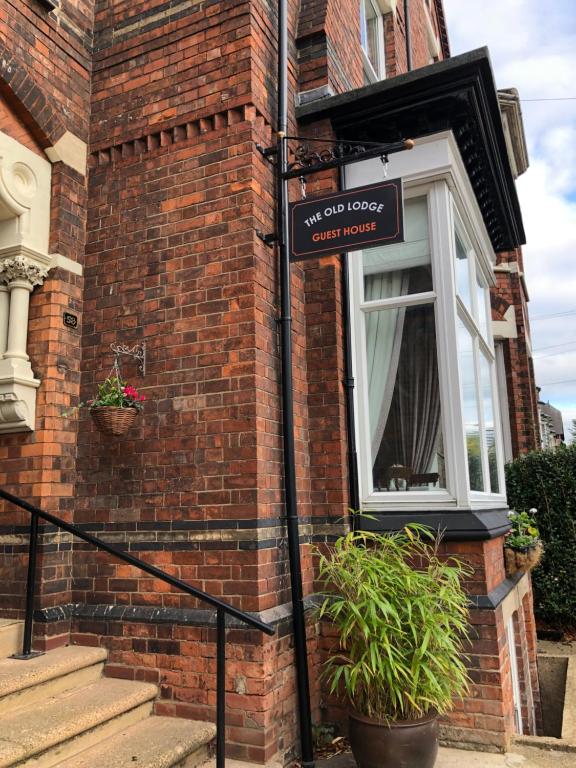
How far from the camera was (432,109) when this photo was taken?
16.5ft

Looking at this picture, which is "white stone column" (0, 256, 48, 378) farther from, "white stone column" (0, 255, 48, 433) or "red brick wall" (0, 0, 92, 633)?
"red brick wall" (0, 0, 92, 633)

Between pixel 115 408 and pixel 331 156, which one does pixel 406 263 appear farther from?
pixel 115 408

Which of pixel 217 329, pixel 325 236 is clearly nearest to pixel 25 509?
pixel 217 329

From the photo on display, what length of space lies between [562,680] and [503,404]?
5692mm

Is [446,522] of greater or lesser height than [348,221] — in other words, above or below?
below

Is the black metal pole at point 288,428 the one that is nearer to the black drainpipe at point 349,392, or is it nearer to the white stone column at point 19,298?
the black drainpipe at point 349,392

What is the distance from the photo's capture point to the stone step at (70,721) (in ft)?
10.2

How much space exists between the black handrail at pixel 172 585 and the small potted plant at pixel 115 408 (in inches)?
26.7

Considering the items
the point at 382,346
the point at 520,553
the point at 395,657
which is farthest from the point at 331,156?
the point at 520,553

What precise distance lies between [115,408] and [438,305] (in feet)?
8.24

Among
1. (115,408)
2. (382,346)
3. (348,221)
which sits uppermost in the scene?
(348,221)

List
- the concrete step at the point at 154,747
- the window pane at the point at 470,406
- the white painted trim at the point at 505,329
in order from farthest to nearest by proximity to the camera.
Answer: the white painted trim at the point at 505,329
the window pane at the point at 470,406
the concrete step at the point at 154,747

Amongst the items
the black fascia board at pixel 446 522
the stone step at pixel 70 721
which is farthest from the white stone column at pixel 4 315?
the black fascia board at pixel 446 522

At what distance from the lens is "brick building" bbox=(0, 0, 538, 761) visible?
416 cm
